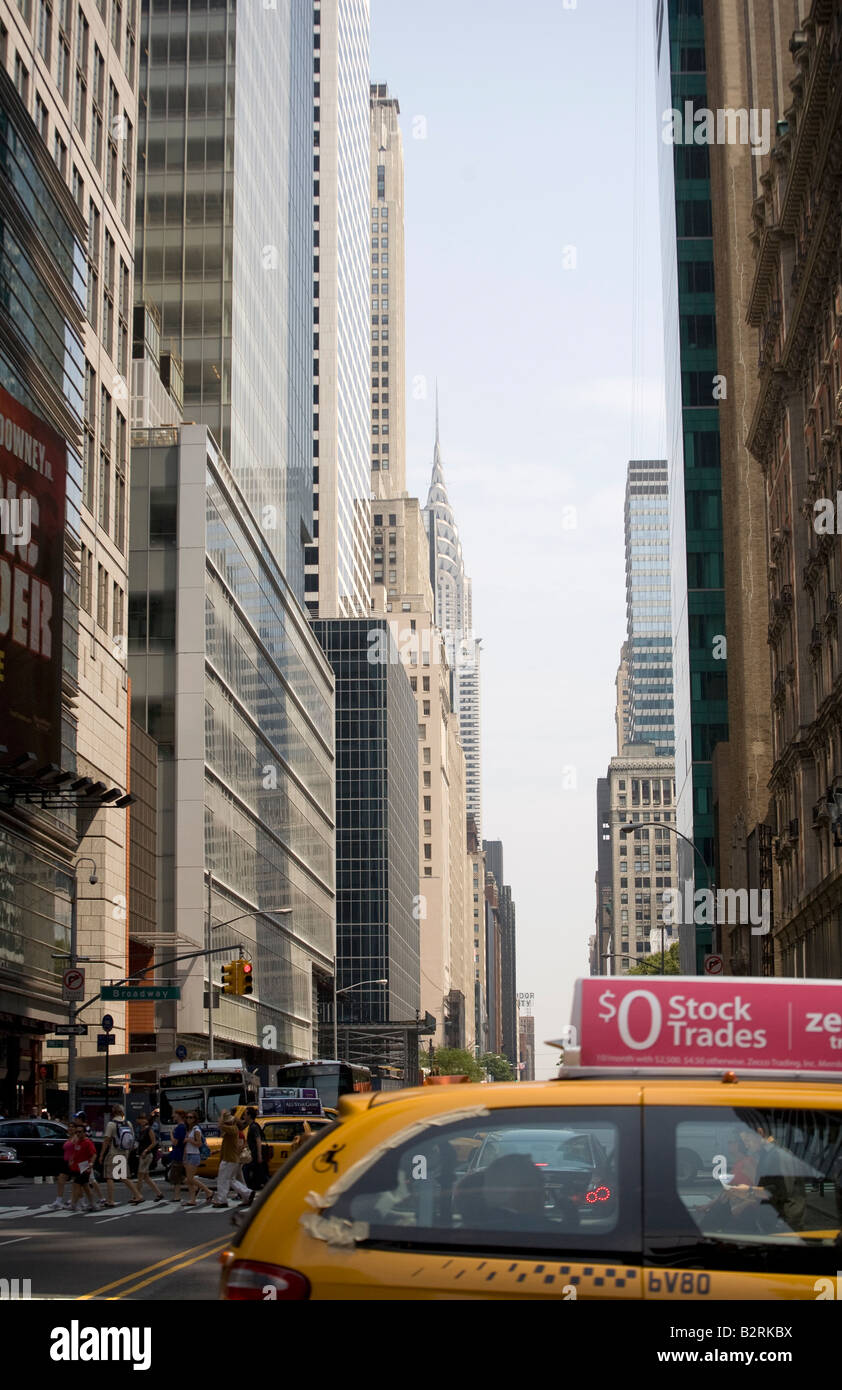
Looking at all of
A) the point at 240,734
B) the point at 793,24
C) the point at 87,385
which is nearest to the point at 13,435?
the point at 87,385

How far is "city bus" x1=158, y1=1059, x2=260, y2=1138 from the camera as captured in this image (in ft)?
160

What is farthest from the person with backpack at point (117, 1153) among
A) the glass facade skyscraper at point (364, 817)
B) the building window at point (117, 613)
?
the glass facade skyscraper at point (364, 817)

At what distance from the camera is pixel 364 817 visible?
150 m

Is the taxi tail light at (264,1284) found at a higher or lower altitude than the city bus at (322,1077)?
higher

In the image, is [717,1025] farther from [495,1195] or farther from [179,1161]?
[179,1161]

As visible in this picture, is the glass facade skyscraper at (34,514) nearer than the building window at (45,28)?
Yes

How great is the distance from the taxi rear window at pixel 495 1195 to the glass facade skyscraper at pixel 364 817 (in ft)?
465

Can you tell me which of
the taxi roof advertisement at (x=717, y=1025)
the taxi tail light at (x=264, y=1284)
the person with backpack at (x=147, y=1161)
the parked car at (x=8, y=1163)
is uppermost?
the taxi roof advertisement at (x=717, y=1025)

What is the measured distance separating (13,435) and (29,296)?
7363mm

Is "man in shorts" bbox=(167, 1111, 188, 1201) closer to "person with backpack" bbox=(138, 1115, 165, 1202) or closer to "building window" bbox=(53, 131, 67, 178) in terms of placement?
"person with backpack" bbox=(138, 1115, 165, 1202)

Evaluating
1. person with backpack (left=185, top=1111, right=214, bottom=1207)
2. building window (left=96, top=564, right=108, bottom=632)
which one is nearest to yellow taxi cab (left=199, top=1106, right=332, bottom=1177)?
person with backpack (left=185, top=1111, right=214, bottom=1207)

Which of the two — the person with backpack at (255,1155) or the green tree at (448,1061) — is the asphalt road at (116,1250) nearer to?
the person with backpack at (255,1155)

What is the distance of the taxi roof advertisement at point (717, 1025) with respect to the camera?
580 centimetres
